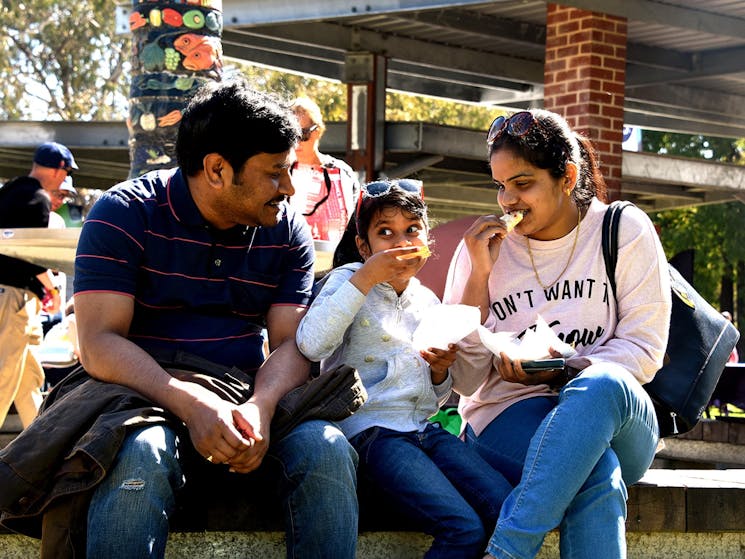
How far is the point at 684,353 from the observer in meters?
4.02

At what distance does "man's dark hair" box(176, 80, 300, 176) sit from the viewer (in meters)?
3.49

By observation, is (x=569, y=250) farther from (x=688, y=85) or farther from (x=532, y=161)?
(x=688, y=85)

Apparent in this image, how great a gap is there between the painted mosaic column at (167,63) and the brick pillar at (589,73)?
5259 millimetres

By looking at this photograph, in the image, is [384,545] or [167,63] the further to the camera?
[167,63]

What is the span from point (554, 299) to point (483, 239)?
0.32 meters

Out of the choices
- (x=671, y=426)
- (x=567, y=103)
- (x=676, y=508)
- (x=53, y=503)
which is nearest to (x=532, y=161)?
(x=671, y=426)

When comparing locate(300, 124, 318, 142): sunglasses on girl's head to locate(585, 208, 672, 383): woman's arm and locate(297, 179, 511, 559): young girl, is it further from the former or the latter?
locate(585, 208, 672, 383): woman's arm

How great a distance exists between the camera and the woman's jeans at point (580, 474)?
328 cm

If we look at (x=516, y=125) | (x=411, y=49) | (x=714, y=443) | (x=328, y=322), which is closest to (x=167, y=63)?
(x=516, y=125)

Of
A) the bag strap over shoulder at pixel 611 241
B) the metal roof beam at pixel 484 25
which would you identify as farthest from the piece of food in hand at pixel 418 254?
the metal roof beam at pixel 484 25

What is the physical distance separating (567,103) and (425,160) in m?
2.66

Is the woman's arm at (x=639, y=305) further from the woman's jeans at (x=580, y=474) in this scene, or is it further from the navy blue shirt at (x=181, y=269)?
the navy blue shirt at (x=181, y=269)

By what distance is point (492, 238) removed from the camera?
3.97 meters

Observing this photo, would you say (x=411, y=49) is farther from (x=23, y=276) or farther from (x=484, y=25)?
(x=23, y=276)
